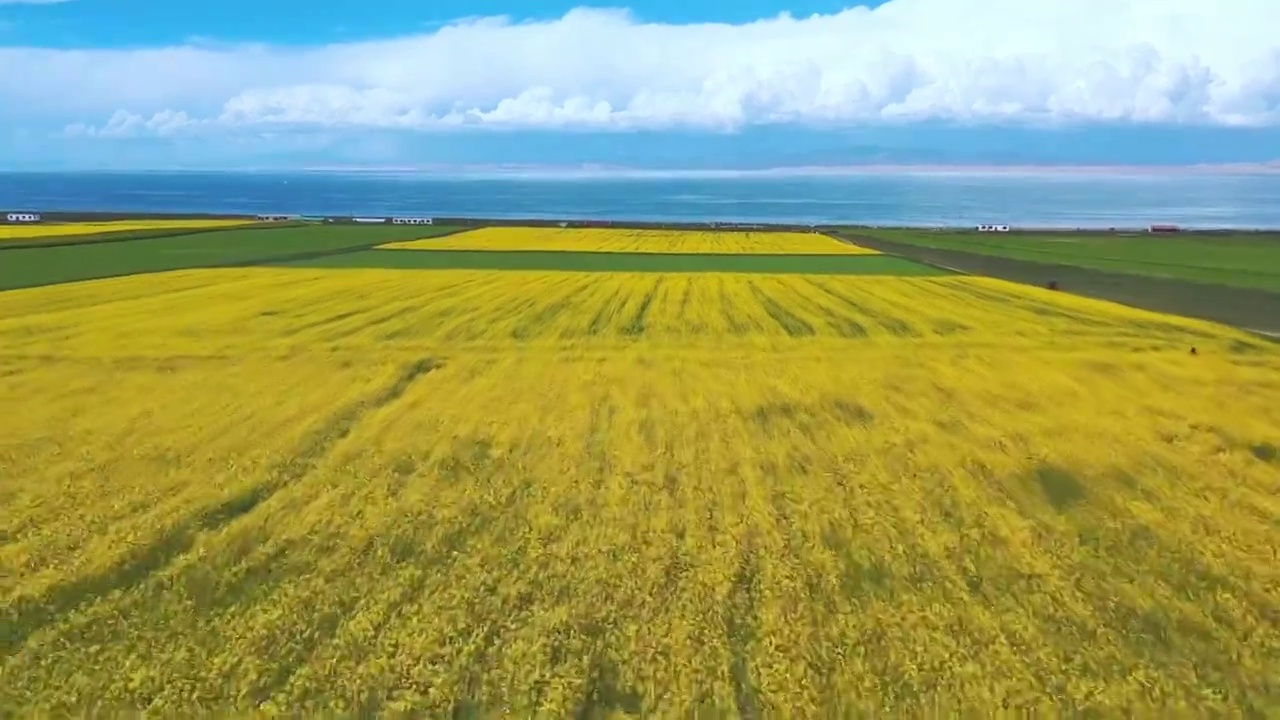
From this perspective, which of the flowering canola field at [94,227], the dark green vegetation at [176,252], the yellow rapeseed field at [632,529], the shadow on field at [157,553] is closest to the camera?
the yellow rapeseed field at [632,529]

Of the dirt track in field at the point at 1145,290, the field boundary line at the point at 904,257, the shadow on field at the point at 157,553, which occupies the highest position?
the field boundary line at the point at 904,257

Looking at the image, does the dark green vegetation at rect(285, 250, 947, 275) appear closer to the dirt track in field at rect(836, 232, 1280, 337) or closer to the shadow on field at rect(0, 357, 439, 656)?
the dirt track in field at rect(836, 232, 1280, 337)

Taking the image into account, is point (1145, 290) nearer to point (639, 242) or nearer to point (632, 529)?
point (632, 529)

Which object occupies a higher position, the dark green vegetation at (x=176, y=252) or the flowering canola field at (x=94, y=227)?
the flowering canola field at (x=94, y=227)

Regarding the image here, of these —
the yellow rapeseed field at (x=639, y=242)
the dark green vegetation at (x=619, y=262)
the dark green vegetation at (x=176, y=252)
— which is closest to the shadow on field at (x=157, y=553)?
the dark green vegetation at (x=176, y=252)

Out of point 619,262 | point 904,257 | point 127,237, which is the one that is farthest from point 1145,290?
point 127,237

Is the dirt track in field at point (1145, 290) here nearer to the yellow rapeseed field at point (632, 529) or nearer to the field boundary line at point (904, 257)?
the field boundary line at point (904, 257)
